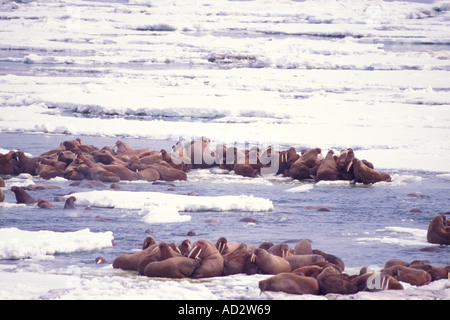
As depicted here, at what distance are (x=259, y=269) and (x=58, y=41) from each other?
27827mm

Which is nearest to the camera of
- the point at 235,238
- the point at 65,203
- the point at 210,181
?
the point at 235,238

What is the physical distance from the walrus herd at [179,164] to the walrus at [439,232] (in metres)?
3.01

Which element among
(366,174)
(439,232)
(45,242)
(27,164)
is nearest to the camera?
(45,242)

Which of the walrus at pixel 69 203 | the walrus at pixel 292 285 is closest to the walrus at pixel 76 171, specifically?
the walrus at pixel 69 203

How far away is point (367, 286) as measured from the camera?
5410 mm

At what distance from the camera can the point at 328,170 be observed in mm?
10305

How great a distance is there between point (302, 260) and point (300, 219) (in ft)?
7.09

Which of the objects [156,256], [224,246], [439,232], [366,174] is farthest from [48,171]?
[439,232]

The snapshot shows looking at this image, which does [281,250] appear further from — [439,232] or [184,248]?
[439,232]

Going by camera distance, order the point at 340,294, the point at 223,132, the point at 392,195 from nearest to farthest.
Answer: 1. the point at 340,294
2. the point at 392,195
3. the point at 223,132

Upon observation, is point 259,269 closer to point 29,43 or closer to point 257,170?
point 257,170

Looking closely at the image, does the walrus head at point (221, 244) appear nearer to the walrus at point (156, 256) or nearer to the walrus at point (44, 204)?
the walrus at point (156, 256)

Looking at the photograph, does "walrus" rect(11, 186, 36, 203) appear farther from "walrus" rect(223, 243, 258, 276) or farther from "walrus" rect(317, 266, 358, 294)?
"walrus" rect(317, 266, 358, 294)

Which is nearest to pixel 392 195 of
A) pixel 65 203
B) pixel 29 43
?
pixel 65 203
